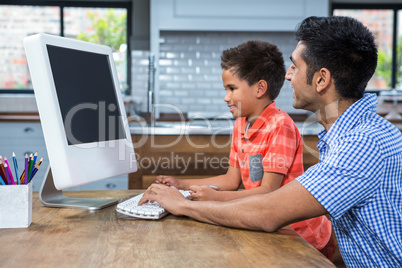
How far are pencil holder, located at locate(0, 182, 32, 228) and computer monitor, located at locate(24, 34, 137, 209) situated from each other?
93mm

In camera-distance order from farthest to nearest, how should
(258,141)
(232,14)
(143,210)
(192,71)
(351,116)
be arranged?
(192,71) → (232,14) → (258,141) → (143,210) → (351,116)

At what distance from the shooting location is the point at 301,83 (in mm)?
1108

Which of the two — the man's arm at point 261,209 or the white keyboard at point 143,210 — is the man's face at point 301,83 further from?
the white keyboard at point 143,210

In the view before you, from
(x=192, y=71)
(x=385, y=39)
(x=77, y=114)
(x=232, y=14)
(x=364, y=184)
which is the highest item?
(x=232, y=14)

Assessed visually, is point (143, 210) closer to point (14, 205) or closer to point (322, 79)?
point (14, 205)

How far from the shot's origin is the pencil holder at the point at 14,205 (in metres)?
1.02

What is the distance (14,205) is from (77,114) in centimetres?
32

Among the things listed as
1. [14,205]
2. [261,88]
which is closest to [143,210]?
[14,205]

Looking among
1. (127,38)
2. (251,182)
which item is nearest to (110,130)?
(251,182)

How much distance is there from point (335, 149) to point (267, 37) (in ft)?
11.6

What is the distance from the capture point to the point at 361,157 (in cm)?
91

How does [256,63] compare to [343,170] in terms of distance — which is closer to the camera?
[343,170]

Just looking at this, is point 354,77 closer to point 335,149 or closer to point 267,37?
point 335,149

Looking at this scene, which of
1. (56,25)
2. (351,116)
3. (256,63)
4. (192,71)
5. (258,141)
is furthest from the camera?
(56,25)
